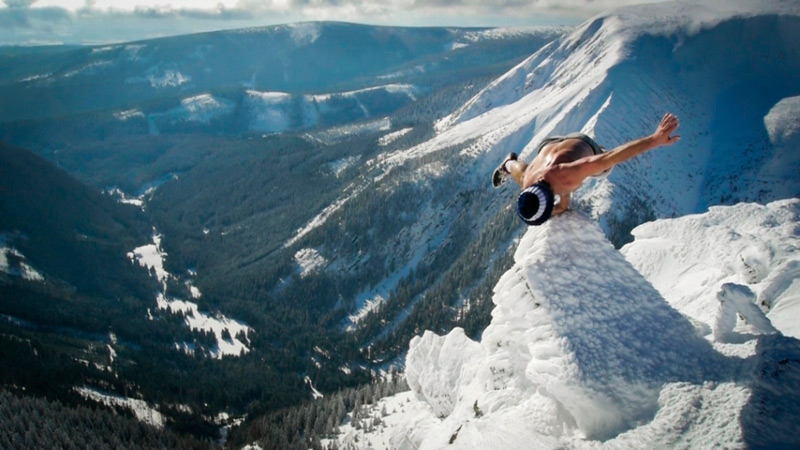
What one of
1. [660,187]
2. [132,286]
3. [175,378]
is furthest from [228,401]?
[660,187]

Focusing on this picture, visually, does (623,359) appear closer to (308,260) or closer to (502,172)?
(502,172)

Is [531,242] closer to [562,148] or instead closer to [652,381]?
[562,148]

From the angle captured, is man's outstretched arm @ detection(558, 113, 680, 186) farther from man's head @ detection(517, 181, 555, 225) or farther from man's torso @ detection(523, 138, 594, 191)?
man's head @ detection(517, 181, 555, 225)

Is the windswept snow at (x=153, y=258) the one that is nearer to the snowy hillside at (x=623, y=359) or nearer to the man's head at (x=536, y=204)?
the snowy hillside at (x=623, y=359)

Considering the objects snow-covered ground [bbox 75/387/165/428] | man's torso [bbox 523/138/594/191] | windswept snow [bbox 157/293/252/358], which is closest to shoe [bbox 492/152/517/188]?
man's torso [bbox 523/138/594/191]

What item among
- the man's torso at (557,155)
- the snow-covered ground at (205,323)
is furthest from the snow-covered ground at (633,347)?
the snow-covered ground at (205,323)

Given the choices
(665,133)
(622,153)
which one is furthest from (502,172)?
(665,133)
